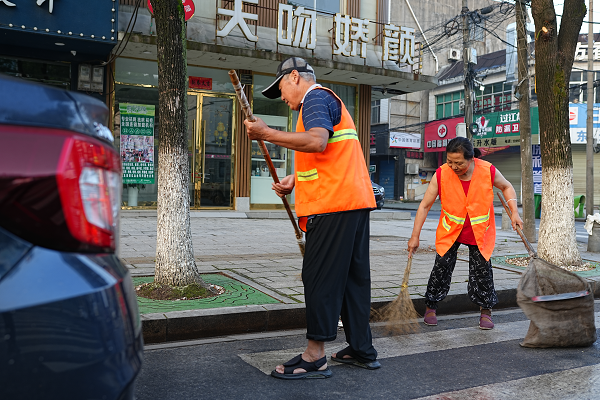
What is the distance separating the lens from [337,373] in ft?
10.9

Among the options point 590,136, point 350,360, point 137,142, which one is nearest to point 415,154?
point 590,136

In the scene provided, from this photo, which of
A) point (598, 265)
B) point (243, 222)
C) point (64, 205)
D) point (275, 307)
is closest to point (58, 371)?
point (64, 205)

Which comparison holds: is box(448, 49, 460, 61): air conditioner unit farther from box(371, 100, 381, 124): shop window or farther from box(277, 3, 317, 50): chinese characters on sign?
box(277, 3, 317, 50): chinese characters on sign

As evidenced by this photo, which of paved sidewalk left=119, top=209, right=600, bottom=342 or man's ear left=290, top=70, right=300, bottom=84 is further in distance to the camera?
paved sidewalk left=119, top=209, right=600, bottom=342

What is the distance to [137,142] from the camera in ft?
43.1

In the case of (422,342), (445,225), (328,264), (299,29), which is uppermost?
(299,29)

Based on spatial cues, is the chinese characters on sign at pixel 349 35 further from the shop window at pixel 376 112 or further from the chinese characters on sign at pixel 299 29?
the shop window at pixel 376 112

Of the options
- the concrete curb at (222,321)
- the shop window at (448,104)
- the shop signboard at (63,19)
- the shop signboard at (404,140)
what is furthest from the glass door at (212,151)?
the shop window at (448,104)

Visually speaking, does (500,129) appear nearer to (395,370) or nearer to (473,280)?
(473,280)

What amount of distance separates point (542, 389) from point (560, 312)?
0.94 meters

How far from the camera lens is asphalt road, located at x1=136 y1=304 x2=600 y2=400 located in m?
2.98

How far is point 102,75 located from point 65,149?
12071mm

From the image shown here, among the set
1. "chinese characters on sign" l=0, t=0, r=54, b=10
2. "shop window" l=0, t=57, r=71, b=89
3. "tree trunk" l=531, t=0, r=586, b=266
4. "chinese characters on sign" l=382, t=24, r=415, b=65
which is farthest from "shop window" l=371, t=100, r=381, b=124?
"tree trunk" l=531, t=0, r=586, b=266

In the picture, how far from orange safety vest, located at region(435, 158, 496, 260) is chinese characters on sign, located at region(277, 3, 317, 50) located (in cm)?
907
